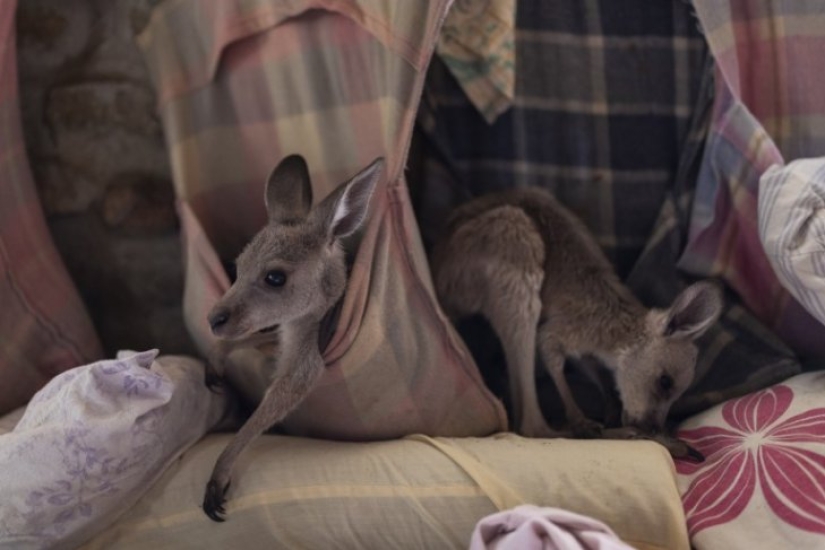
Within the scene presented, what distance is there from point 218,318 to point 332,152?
0.51m

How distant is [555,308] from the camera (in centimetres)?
212

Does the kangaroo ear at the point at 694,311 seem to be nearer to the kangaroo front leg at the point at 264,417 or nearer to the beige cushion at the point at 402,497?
the beige cushion at the point at 402,497

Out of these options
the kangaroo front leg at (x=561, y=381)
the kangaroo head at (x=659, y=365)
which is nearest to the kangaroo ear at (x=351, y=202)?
the kangaroo front leg at (x=561, y=381)

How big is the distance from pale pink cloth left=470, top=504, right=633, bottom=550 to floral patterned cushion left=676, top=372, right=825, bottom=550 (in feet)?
0.92

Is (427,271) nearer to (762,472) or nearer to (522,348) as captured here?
(522,348)

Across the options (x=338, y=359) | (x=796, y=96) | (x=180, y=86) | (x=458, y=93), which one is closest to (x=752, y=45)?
(x=796, y=96)

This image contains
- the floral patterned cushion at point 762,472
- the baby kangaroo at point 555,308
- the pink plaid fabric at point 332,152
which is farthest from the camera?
the baby kangaroo at point 555,308

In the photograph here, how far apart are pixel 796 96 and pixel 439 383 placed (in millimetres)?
1056

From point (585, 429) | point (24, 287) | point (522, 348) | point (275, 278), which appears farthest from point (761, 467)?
point (24, 287)

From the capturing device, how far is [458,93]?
7.24ft

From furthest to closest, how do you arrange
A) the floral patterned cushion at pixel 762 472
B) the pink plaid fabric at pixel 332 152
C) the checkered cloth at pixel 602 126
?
1. the checkered cloth at pixel 602 126
2. the pink plaid fabric at pixel 332 152
3. the floral patterned cushion at pixel 762 472

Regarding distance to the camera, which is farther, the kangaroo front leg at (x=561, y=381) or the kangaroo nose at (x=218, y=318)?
the kangaroo front leg at (x=561, y=381)

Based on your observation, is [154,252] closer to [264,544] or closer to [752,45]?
[264,544]

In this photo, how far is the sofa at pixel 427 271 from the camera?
1.69 metres
